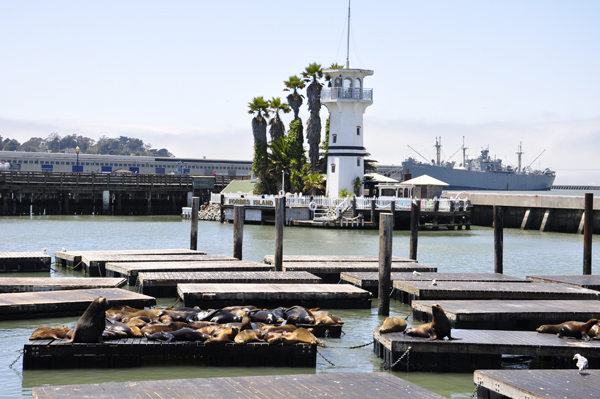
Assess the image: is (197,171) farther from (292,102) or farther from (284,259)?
(284,259)

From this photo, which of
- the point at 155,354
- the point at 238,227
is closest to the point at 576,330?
the point at 155,354

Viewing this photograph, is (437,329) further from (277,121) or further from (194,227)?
(277,121)

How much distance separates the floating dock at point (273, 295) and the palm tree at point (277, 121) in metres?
39.8

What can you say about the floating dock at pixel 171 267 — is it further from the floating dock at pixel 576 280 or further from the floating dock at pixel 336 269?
the floating dock at pixel 576 280

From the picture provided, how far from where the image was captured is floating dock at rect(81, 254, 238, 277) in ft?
69.5

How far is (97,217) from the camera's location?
54.9 meters

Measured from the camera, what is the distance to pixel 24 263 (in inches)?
869

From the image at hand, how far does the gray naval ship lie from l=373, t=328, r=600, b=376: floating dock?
3711 inches

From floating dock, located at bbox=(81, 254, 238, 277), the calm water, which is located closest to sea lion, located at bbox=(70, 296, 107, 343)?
the calm water

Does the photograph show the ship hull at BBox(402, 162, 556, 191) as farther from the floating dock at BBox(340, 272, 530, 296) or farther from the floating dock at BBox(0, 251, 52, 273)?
the floating dock at BBox(340, 272, 530, 296)

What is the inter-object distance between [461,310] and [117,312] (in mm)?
6377

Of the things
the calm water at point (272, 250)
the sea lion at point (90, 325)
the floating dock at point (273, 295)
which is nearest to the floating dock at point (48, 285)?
the calm water at point (272, 250)

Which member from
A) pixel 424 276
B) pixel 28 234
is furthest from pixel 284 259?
pixel 28 234

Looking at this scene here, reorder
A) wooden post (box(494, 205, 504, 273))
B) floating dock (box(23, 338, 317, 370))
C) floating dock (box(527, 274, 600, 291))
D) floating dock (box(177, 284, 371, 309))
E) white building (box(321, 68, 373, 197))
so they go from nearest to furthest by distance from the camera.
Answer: floating dock (box(23, 338, 317, 370))
floating dock (box(177, 284, 371, 309))
floating dock (box(527, 274, 600, 291))
wooden post (box(494, 205, 504, 273))
white building (box(321, 68, 373, 197))
